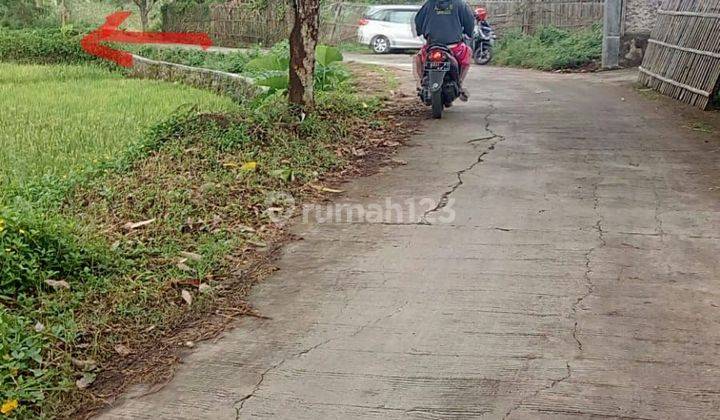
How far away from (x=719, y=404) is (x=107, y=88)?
44.7 ft

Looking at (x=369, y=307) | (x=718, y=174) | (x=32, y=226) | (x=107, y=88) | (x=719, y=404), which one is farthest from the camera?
(x=107, y=88)

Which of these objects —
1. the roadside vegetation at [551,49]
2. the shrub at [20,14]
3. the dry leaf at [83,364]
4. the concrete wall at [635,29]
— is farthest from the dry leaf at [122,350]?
the shrub at [20,14]

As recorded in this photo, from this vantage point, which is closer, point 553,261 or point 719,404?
point 719,404

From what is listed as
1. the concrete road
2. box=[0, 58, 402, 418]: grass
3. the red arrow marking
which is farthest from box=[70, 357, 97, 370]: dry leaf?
the red arrow marking

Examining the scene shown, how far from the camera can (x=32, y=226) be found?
16.9ft

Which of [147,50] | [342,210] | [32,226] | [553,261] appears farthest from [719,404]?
[147,50]

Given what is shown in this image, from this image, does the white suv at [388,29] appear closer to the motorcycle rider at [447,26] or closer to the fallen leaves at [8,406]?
the motorcycle rider at [447,26]

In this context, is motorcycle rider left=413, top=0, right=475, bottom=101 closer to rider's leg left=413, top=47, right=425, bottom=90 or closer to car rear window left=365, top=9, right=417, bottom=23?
rider's leg left=413, top=47, right=425, bottom=90

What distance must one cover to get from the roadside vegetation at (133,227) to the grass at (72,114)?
55 millimetres

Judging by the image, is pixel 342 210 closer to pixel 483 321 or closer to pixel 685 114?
pixel 483 321

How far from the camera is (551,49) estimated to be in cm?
1956

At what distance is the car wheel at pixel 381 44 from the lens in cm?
2597

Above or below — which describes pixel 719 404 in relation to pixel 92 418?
above

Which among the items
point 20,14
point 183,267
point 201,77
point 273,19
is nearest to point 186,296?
point 183,267
